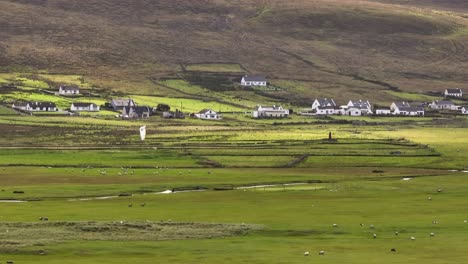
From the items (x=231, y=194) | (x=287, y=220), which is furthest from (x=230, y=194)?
(x=287, y=220)

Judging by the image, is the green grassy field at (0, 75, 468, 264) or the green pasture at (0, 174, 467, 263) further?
the green grassy field at (0, 75, 468, 264)

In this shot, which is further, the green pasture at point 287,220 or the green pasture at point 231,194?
the green pasture at point 231,194

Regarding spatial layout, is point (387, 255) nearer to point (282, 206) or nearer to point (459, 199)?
point (282, 206)

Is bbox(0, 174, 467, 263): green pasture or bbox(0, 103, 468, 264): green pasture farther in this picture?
bbox(0, 103, 468, 264): green pasture

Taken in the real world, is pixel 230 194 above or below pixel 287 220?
above

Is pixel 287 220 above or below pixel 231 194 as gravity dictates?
below

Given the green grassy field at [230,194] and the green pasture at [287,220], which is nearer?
the green pasture at [287,220]

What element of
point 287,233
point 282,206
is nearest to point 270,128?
point 282,206

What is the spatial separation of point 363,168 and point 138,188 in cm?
3357

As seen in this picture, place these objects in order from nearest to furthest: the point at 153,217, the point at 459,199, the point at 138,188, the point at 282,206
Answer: the point at 153,217
the point at 282,206
the point at 459,199
the point at 138,188

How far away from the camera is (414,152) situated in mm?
135500

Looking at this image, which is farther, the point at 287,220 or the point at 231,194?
the point at 231,194

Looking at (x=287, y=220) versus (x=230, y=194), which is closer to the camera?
(x=287, y=220)

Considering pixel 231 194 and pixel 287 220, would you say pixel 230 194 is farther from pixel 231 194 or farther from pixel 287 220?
pixel 287 220
